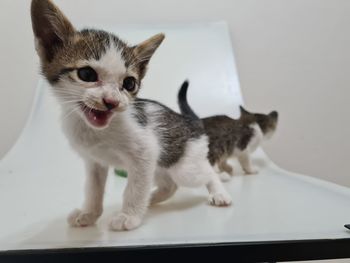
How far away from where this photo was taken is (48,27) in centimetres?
61

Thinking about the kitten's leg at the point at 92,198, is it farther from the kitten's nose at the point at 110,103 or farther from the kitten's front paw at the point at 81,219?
the kitten's nose at the point at 110,103

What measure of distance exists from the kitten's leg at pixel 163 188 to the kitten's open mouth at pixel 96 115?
0.35 meters

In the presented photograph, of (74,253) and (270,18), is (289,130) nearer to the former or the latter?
(270,18)

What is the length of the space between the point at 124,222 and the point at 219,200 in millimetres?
284

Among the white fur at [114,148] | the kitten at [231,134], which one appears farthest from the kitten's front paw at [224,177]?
the white fur at [114,148]

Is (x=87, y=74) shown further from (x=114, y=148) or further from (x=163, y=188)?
(x=163, y=188)

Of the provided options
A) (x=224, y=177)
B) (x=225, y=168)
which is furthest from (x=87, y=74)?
(x=225, y=168)

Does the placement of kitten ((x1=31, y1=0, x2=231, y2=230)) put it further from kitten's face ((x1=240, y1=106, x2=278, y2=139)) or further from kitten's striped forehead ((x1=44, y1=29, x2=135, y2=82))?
kitten's face ((x1=240, y1=106, x2=278, y2=139))

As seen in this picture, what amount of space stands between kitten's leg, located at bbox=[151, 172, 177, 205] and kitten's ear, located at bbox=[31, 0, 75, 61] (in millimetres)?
448

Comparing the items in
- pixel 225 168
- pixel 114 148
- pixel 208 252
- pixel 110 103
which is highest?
pixel 110 103

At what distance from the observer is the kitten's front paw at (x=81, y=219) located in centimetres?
71

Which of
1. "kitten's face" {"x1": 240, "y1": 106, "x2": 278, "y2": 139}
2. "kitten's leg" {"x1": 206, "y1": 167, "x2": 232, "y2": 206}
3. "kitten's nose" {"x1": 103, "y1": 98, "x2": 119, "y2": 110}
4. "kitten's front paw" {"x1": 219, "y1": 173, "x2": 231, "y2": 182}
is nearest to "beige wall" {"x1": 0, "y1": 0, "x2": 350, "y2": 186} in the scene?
"kitten's face" {"x1": 240, "y1": 106, "x2": 278, "y2": 139}

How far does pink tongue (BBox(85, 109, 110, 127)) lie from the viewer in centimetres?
59

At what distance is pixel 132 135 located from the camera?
2.32 feet
